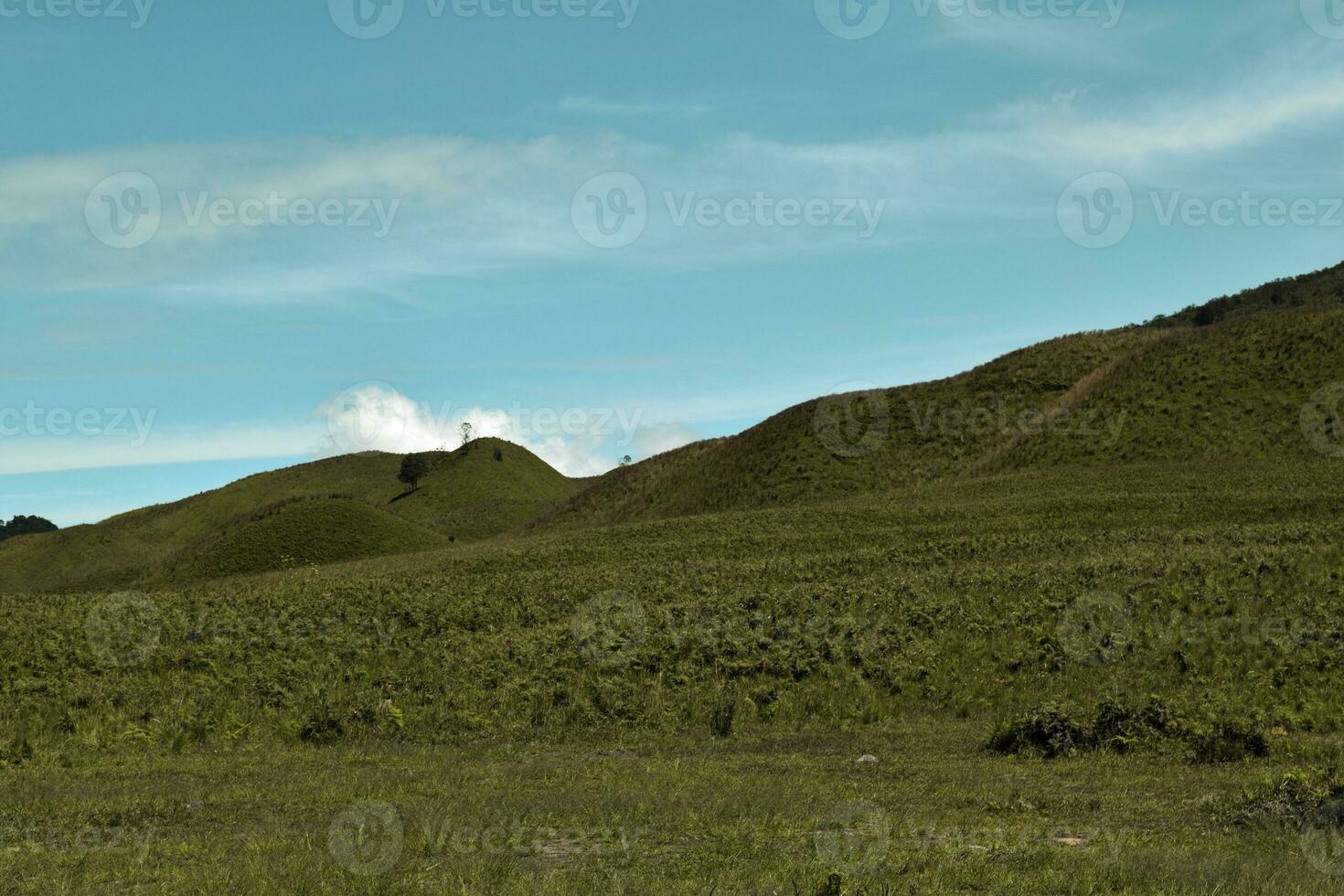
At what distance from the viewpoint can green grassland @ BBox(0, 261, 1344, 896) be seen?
12398mm

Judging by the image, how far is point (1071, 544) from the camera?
44750 mm

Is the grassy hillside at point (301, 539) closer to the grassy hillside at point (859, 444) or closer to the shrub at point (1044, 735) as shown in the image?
the grassy hillside at point (859, 444)

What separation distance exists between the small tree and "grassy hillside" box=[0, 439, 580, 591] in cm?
157

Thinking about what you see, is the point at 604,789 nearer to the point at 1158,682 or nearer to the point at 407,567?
the point at 1158,682

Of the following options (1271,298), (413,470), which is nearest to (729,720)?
(413,470)

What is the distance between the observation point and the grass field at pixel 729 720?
12250 millimetres

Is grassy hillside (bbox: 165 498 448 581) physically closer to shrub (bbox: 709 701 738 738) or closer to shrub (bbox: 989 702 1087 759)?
shrub (bbox: 709 701 738 738)

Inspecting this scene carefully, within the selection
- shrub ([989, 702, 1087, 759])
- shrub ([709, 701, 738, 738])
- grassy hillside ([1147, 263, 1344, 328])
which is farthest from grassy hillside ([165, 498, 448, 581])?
grassy hillside ([1147, 263, 1344, 328])

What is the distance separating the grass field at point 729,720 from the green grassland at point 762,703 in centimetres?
10

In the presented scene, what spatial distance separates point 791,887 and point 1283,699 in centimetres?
1811

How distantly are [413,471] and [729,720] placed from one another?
487 ft

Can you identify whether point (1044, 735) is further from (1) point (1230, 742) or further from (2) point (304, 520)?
(2) point (304, 520)

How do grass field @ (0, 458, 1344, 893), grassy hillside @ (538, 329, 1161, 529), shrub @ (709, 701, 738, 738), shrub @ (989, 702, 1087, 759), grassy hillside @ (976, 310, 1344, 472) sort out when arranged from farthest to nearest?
grassy hillside @ (538, 329, 1161, 529) → grassy hillside @ (976, 310, 1344, 472) → shrub @ (709, 701, 738, 738) → shrub @ (989, 702, 1087, 759) → grass field @ (0, 458, 1344, 893)

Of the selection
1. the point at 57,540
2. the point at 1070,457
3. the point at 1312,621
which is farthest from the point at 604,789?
the point at 57,540
